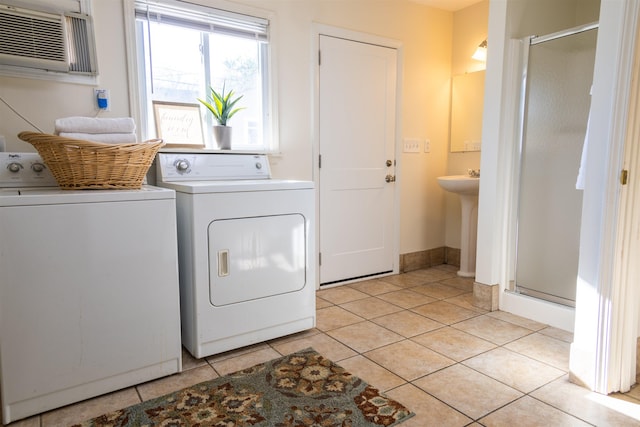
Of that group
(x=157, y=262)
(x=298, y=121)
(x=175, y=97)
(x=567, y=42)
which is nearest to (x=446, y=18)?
(x=567, y=42)

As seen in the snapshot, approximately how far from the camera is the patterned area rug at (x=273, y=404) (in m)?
1.53

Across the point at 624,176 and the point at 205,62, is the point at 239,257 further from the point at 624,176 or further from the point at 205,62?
the point at 624,176

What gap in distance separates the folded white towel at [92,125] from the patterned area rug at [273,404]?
1.28 m

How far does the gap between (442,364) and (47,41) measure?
256 cm

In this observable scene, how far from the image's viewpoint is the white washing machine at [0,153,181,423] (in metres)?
1.50

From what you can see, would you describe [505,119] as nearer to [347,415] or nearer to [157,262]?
[347,415]

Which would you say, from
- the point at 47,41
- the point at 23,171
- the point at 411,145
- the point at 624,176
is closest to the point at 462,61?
the point at 411,145

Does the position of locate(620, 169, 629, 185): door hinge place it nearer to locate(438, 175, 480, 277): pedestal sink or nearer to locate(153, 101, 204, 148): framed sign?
locate(438, 175, 480, 277): pedestal sink

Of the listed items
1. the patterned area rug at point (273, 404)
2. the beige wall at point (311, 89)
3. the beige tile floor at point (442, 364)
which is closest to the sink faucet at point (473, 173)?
the beige wall at point (311, 89)

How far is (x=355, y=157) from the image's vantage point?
3.30 m

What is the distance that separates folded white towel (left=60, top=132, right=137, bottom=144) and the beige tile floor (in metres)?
1.14

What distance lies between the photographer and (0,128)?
2.03 m

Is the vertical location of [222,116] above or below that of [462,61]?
below

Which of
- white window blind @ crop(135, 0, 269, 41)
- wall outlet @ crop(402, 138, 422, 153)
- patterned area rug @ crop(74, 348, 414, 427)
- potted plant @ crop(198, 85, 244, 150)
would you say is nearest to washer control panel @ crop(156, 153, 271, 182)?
potted plant @ crop(198, 85, 244, 150)
